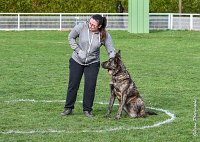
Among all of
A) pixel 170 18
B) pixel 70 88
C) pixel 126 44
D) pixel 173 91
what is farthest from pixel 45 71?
pixel 170 18

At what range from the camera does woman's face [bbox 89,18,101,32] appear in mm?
11406

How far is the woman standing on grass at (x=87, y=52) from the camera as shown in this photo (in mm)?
11570

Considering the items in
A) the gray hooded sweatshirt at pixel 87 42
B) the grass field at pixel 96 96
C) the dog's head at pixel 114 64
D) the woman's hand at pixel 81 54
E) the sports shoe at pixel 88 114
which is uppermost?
the gray hooded sweatshirt at pixel 87 42

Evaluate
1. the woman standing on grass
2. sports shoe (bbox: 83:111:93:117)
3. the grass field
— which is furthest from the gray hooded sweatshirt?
the grass field

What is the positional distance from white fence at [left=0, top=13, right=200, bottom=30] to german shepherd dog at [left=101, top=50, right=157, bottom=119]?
105 ft

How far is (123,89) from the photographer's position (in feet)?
38.1

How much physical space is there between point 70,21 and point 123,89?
107ft

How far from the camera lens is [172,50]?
29.8 meters

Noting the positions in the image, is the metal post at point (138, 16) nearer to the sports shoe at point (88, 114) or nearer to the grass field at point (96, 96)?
Result: the grass field at point (96, 96)

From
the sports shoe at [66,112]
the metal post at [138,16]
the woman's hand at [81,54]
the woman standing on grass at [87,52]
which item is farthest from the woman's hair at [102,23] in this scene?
the metal post at [138,16]

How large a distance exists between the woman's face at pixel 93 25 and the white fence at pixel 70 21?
32095 millimetres

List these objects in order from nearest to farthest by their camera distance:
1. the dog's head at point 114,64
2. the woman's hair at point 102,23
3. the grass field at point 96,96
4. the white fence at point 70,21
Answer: the grass field at point 96,96, the woman's hair at point 102,23, the dog's head at point 114,64, the white fence at point 70,21

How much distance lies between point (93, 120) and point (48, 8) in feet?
127

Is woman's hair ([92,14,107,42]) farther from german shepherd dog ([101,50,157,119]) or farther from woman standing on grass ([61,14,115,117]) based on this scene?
german shepherd dog ([101,50,157,119])
